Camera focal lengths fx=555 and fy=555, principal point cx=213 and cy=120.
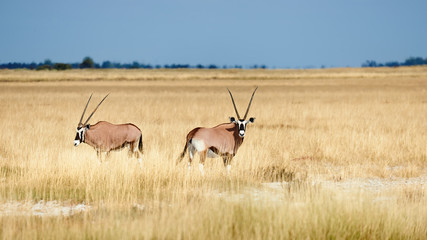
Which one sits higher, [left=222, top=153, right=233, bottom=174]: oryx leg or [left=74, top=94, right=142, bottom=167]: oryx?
[left=74, top=94, right=142, bottom=167]: oryx

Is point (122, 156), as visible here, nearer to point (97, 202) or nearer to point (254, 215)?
point (97, 202)

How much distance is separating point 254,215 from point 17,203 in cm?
393

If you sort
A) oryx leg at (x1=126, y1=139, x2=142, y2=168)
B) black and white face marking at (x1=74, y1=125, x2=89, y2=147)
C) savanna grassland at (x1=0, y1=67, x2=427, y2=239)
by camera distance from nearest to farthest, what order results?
savanna grassland at (x1=0, y1=67, x2=427, y2=239)
black and white face marking at (x1=74, y1=125, x2=89, y2=147)
oryx leg at (x1=126, y1=139, x2=142, y2=168)

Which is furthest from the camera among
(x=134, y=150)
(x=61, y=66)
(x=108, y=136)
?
(x=61, y=66)

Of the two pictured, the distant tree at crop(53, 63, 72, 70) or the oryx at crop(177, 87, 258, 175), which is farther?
the distant tree at crop(53, 63, 72, 70)

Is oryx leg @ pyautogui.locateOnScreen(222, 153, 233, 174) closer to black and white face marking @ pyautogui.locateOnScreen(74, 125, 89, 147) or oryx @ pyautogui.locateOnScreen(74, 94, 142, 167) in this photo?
oryx @ pyautogui.locateOnScreen(74, 94, 142, 167)

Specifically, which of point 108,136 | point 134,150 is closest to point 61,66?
point 134,150

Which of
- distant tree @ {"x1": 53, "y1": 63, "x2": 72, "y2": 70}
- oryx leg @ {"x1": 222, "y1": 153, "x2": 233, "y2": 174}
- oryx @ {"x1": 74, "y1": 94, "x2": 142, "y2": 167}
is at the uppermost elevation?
oryx @ {"x1": 74, "y1": 94, "x2": 142, "y2": 167}

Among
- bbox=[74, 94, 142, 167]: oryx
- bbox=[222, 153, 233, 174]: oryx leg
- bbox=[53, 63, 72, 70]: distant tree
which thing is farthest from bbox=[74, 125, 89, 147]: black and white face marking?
bbox=[53, 63, 72, 70]: distant tree

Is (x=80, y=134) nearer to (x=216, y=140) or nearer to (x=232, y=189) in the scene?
(x=216, y=140)

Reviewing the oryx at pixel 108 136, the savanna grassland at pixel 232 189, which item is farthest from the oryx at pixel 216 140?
the oryx at pixel 108 136

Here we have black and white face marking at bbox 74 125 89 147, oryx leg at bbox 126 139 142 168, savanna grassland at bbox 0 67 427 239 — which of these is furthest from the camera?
Result: oryx leg at bbox 126 139 142 168

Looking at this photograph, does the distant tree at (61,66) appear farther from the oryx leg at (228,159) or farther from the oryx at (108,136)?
the oryx leg at (228,159)

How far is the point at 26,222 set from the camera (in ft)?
24.3
